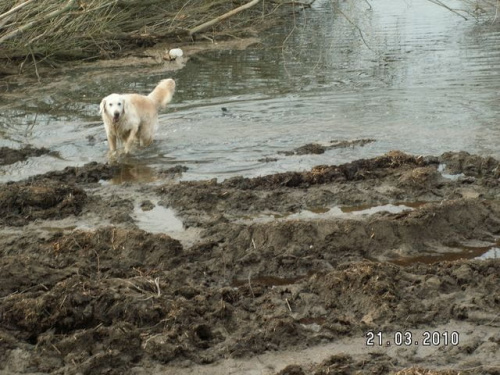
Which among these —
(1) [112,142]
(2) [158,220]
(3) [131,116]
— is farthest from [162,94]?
(2) [158,220]

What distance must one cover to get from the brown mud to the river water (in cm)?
128

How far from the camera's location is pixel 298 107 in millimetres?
11734

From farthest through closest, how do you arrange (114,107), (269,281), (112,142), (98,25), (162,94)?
(98,25), (162,94), (112,142), (114,107), (269,281)

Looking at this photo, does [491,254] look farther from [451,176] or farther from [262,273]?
[451,176]

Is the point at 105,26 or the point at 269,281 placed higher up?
the point at 105,26

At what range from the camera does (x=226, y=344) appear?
464 centimetres

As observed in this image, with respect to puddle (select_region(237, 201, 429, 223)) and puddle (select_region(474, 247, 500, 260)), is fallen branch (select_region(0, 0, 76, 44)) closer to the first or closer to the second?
puddle (select_region(237, 201, 429, 223))

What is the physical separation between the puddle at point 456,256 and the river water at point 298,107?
280 centimetres

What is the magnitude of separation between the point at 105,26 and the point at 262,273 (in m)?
11.4

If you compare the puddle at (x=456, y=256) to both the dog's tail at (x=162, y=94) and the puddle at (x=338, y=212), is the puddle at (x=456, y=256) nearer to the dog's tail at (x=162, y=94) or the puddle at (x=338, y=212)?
the puddle at (x=338, y=212)

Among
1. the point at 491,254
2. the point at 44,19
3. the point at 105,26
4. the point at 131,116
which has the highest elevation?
the point at 44,19

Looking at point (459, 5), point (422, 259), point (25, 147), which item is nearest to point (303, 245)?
point (422, 259)

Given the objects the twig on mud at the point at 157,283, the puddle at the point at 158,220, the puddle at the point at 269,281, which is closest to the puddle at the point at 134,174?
the puddle at the point at 158,220

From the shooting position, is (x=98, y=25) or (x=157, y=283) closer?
(x=157, y=283)
